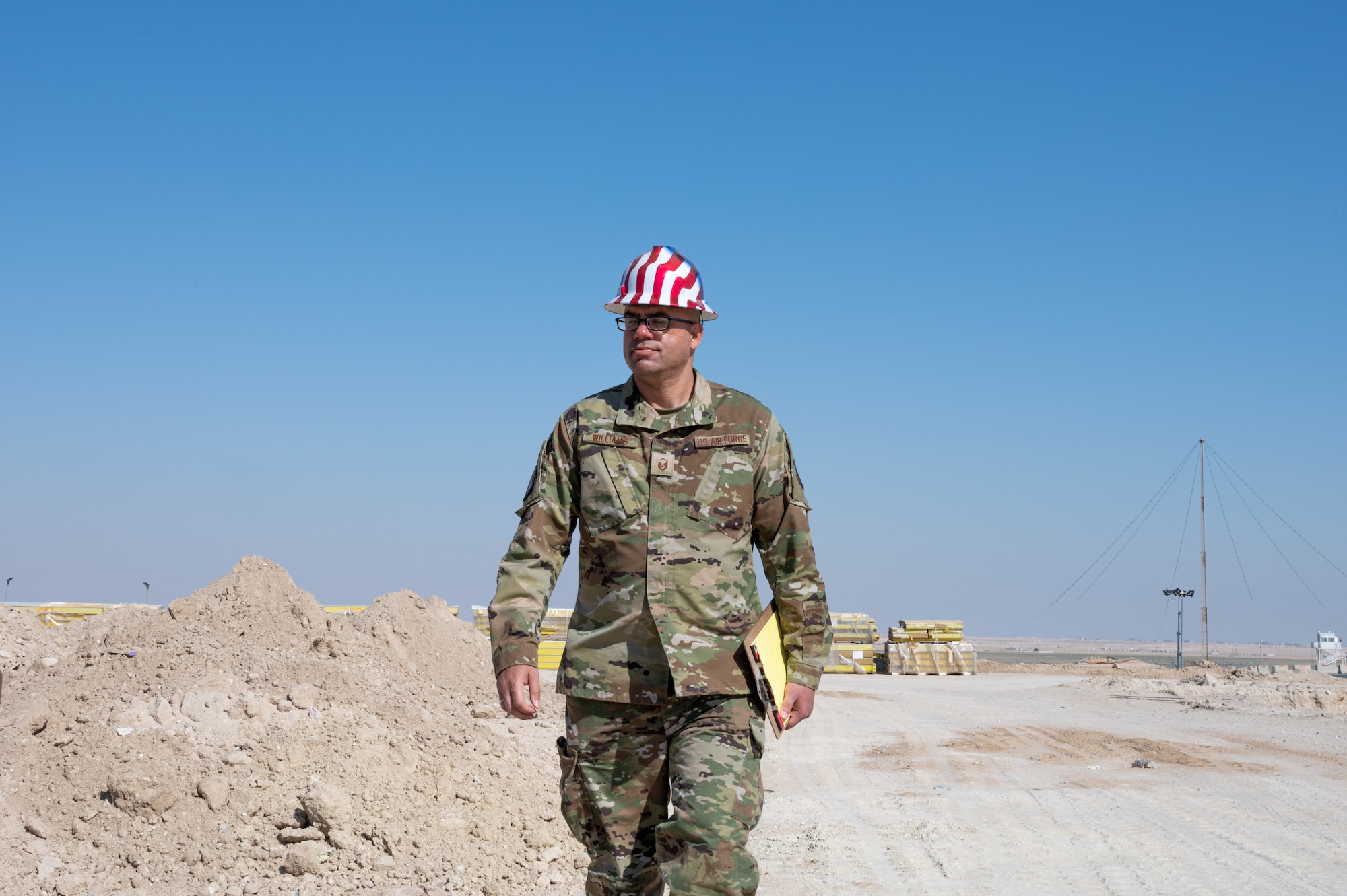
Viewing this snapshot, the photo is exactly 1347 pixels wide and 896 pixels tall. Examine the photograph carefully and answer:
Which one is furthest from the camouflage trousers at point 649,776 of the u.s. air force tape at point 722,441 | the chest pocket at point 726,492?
the u.s. air force tape at point 722,441

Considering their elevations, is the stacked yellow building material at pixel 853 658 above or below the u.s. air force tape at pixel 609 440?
below

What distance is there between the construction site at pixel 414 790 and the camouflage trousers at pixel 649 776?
2.69 metres

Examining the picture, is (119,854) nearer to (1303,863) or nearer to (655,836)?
(655,836)

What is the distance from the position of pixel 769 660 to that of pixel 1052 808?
234 inches

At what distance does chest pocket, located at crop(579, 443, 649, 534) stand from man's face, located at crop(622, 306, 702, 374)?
271 mm

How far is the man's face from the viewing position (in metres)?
3.73

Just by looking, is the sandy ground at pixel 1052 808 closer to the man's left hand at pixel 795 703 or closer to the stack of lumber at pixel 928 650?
the man's left hand at pixel 795 703

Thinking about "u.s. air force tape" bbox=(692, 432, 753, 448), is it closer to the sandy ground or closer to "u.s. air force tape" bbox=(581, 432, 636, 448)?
"u.s. air force tape" bbox=(581, 432, 636, 448)

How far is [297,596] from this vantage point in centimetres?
1145

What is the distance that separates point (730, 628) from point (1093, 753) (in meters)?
10.2

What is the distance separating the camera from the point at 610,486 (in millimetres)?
3678

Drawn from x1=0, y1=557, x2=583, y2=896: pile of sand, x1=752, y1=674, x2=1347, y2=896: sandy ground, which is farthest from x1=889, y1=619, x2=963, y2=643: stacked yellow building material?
x1=0, y1=557, x2=583, y2=896: pile of sand

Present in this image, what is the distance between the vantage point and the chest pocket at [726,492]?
367 cm

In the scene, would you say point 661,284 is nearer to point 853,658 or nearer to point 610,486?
point 610,486
